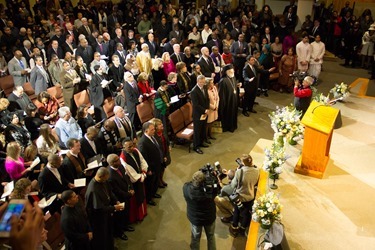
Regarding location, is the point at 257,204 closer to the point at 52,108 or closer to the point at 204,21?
the point at 52,108

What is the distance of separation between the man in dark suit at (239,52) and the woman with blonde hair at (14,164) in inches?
292

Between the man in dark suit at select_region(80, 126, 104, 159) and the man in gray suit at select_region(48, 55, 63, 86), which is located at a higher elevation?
the man in gray suit at select_region(48, 55, 63, 86)

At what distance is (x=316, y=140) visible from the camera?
5984mm

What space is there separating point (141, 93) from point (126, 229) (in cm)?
354

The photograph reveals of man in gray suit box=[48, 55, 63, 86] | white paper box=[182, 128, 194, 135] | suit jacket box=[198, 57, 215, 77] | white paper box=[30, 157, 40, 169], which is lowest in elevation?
white paper box=[182, 128, 194, 135]

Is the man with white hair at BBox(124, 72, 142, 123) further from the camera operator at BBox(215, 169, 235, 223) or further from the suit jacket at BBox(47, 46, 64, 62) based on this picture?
the camera operator at BBox(215, 169, 235, 223)

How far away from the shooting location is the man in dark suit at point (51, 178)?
5.23 metres

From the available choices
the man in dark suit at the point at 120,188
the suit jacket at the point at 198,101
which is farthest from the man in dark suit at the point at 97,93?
the man in dark suit at the point at 120,188

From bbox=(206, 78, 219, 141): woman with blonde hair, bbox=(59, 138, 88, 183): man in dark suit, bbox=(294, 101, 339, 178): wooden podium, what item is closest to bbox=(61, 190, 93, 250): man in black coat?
bbox=(59, 138, 88, 183): man in dark suit

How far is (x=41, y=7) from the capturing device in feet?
45.0

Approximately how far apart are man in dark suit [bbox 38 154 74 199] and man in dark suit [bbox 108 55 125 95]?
4.27 metres

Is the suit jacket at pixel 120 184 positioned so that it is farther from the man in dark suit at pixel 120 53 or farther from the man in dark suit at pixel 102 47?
the man in dark suit at pixel 102 47

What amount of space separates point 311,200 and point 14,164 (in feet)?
15.1

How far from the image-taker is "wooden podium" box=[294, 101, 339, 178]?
588 centimetres
